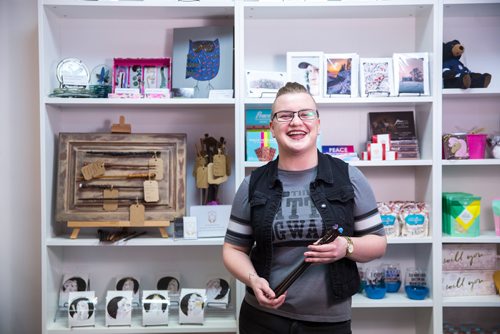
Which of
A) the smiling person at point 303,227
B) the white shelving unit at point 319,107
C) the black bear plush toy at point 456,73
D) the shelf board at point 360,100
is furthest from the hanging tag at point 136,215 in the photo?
the black bear plush toy at point 456,73

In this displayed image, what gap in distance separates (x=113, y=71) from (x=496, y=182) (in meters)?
2.19

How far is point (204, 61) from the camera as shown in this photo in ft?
8.45

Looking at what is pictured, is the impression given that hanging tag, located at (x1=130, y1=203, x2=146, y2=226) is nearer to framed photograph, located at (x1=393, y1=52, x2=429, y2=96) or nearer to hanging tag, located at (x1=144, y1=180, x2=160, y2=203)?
hanging tag, located at (x1=144, y1=180, x2=160, y2=203)

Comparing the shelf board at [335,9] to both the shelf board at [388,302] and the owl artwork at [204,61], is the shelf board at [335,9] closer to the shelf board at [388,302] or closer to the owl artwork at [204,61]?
the owl artwork at [204,61]

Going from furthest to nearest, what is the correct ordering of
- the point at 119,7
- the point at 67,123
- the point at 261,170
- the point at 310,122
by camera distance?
1. the point at 67,123
2. the point at 119,7
3. the point at 261,170
4. the point at 310,122

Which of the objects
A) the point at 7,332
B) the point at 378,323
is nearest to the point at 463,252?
the point at 378,323

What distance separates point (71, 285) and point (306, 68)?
168 cm

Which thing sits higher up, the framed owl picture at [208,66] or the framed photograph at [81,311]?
the framed owl picture at [208,66]

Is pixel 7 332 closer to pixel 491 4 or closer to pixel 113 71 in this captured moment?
pixel 113 71

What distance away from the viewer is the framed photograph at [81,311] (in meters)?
2.39

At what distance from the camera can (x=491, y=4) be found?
2.52m

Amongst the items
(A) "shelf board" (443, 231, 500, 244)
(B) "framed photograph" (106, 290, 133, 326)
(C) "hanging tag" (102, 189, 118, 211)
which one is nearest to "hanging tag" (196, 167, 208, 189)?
(C) "hanging tag" (102, 189, 118, 211)

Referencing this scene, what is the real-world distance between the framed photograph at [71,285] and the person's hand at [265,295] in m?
1.43

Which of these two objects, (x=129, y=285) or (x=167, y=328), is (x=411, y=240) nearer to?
(x=167, y=328)
